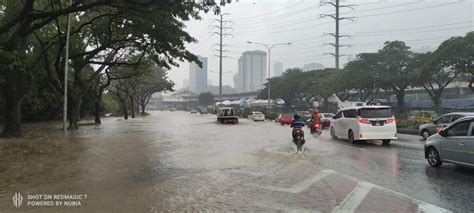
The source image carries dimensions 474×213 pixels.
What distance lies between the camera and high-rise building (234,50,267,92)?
12407 centimetres

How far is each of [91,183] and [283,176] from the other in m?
4.29

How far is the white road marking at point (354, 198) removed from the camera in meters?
7.02

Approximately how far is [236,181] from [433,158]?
18.4 ft

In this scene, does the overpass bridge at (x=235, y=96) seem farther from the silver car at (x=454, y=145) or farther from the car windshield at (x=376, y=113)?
the silver car at (x=454, y=145)

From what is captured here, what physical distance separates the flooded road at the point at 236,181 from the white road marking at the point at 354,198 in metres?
0.02

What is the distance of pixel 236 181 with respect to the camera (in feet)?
31.4

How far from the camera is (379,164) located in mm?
12188

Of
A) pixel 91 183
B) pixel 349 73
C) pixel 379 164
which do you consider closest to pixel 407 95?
pixel 349 73

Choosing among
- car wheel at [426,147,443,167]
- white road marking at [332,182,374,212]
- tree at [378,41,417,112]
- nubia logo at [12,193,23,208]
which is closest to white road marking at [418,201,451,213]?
white road marking at [332,182,374,212]

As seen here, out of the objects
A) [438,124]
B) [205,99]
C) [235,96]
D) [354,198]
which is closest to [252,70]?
[235,96]

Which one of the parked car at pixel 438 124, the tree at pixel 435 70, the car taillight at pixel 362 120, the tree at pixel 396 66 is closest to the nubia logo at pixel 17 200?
the car taillight at pixel 362 120

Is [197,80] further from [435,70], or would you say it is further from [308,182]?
[308,182]

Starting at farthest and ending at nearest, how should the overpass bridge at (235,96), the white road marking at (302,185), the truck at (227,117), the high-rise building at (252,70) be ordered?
the overpass bridge at (235,96)
the high-rise building at (252,70)
the truck at (227,117)
the white road marking at (302,185)

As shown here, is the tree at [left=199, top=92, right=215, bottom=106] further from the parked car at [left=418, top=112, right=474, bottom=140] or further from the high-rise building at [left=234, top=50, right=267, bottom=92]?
the parked car at [left=418, top=112, right=474, bottom=140]
